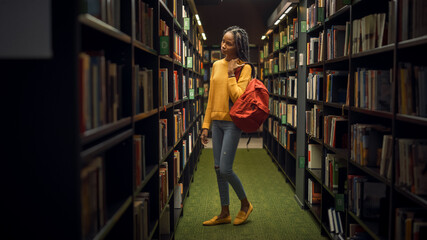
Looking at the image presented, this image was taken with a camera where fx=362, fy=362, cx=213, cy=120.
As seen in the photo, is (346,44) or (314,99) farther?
(314,99)

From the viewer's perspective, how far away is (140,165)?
1.76m

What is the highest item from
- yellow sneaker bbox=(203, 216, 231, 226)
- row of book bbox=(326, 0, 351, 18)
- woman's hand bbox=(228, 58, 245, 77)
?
row of book bbox=(326, 0, 351, 18)

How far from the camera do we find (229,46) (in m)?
2.95

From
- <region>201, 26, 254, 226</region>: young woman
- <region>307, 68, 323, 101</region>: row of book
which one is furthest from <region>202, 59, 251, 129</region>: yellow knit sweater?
<region>307, 68, 323, 101</region>: row of book

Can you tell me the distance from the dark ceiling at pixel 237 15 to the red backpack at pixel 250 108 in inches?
190

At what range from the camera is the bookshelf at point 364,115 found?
63.7 inches

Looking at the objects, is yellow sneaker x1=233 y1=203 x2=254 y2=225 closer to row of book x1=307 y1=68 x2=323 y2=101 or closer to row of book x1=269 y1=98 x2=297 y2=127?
row of book x1=307 y1=68 x2=323 y2=101

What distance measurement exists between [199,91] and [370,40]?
12.6 ft

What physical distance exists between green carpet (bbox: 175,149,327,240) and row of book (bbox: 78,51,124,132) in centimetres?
185

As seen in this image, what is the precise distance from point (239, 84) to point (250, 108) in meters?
0.24

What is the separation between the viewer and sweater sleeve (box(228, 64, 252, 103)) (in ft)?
9.46

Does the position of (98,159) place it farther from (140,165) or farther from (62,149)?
(140,165)

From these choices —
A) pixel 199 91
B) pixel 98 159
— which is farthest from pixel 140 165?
pixel 199 91

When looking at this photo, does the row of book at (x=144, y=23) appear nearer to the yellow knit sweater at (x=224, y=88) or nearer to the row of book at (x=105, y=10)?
the row of book at (x=105, y=10)
